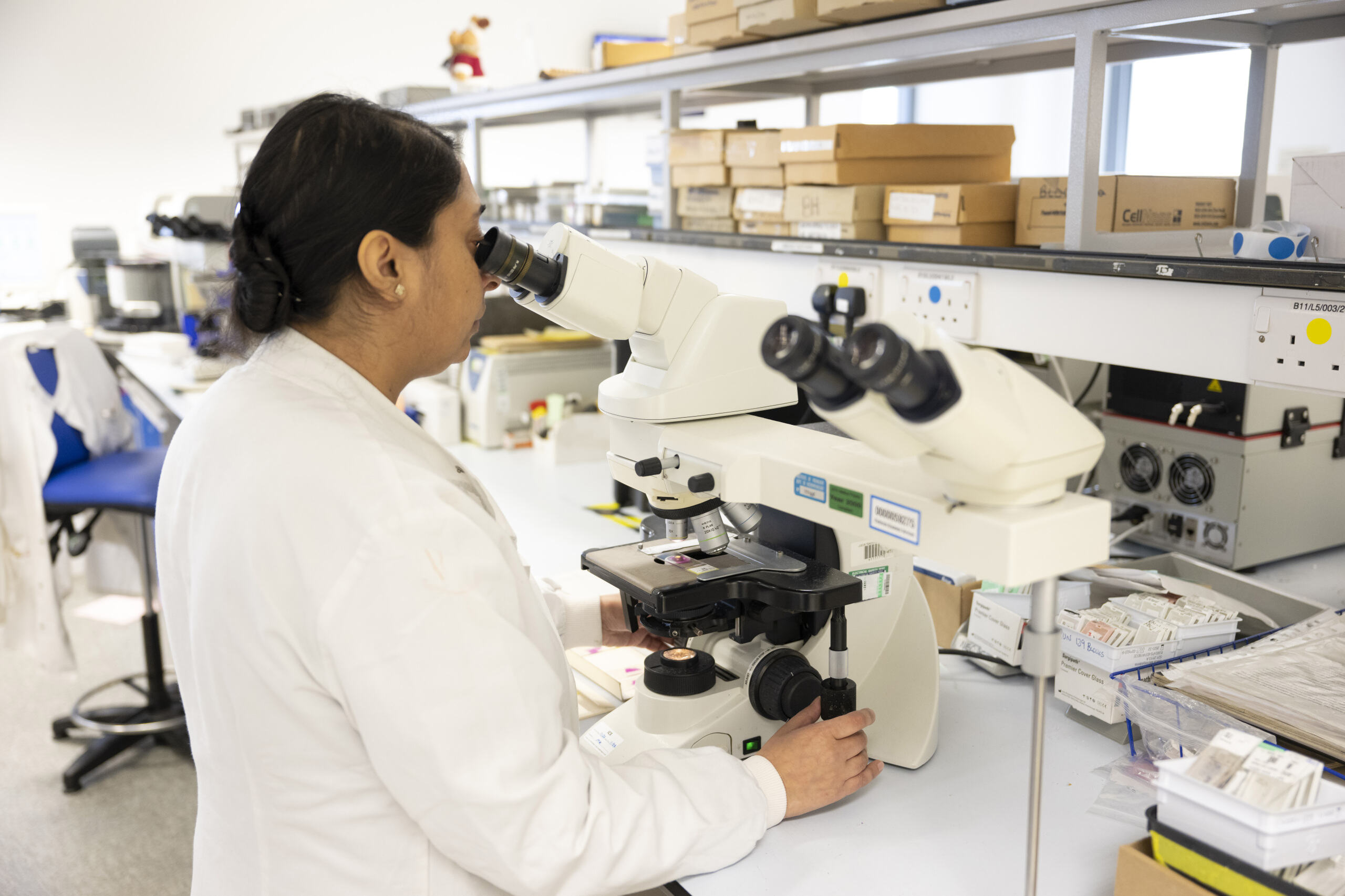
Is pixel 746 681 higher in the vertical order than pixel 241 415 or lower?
lower

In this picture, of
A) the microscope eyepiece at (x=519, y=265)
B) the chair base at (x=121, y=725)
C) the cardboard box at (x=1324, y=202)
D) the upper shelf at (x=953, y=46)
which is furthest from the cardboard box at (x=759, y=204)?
the chair base at (x=121, y=725)

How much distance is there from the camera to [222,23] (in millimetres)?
5906

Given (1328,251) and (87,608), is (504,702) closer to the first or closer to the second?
(1328,251)

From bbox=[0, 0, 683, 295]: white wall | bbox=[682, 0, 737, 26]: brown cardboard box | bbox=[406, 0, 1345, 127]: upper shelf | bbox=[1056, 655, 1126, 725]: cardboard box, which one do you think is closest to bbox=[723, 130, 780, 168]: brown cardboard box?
bbox=[406, 0, 1345, 127]: upper shelf

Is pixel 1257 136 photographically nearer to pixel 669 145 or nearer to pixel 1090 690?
pixel 1090 690

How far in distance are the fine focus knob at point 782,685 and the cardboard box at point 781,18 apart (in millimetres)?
1158

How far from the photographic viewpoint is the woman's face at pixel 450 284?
3.32 feet

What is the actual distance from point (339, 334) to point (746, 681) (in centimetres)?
61

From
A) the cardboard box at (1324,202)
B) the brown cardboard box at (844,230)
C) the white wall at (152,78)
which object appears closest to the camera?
the cardboard box at (1324,202)

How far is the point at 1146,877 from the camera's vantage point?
0.88 m

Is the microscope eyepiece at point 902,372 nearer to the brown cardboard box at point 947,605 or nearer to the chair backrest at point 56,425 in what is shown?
the brown cardboard box at point 947,605

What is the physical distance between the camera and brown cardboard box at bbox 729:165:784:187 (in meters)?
2.05

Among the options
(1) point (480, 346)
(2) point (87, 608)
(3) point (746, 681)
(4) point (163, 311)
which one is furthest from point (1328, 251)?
(4) point (163, 311)

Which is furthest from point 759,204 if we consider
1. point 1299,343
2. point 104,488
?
point 104,488
